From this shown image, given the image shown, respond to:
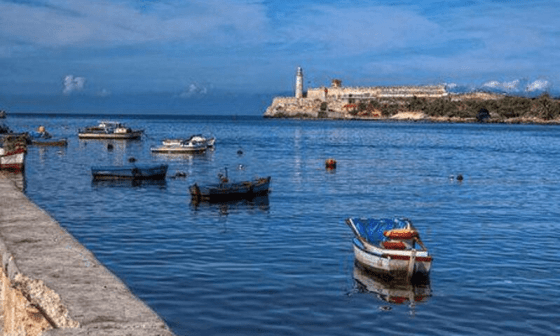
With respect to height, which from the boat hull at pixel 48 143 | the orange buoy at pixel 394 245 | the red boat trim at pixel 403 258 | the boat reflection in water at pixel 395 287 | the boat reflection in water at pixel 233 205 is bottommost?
the boat reflection in water at pixel 395 287

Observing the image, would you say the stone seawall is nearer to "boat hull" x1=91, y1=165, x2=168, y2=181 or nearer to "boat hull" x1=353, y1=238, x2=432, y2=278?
"boat hull" x1=353, y1=238, x2=432, y2=278

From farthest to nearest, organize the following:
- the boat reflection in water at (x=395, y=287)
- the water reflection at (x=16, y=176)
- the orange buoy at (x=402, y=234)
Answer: the water reflection at (x=16, y=176) → the orange buoy at (x=402, y=234) → the boat reflection in water at (x=395, y=287)

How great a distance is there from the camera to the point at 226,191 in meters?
30.9

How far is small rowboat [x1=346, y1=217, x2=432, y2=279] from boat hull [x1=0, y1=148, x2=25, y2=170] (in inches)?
1149

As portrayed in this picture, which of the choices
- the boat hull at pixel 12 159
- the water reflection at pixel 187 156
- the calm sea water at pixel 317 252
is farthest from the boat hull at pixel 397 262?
the water reflection at pixel 187 156

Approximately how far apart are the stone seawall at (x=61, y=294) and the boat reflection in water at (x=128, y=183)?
29823 millimetres

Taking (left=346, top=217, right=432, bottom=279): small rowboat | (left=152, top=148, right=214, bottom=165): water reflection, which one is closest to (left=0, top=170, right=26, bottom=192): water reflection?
(left=152, top=148, right=214, bottom=165): water reflection

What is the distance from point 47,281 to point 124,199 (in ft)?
87.8

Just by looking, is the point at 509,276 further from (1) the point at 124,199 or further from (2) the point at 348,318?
(1) the point at 124,199

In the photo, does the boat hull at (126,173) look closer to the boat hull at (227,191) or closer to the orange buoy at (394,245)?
the boat hull at (227,191)

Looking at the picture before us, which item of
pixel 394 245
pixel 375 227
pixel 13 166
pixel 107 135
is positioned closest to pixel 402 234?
pixel 394 245

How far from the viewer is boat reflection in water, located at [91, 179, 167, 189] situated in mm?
37153

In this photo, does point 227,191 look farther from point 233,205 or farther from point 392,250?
point 392,250

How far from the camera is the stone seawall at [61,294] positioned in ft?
15.2
